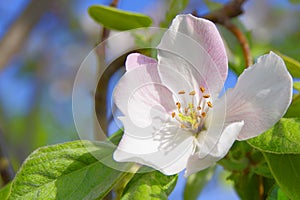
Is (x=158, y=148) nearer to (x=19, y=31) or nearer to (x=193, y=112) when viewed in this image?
(x=193, y=112)

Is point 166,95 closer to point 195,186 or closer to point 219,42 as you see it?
point 219,42

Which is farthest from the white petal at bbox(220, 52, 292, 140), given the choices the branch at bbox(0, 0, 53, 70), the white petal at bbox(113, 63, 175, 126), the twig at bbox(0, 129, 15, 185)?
the branch at bbox(0, 0, 53, 70)

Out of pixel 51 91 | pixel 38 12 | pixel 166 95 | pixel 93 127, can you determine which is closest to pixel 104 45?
pixel 93 127

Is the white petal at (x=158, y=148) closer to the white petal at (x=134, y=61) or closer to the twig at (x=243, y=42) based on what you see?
the white petal at (x=134, y=61)

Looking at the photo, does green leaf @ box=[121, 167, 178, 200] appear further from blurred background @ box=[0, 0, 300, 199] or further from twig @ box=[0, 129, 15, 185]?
blurred background @ box=[0, 0, 300, 199]

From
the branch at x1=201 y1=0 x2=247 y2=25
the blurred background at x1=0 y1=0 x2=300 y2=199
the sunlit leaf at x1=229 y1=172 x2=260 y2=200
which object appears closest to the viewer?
the sunlit leaf at x1=229 y1=172 x2=260 y2=200

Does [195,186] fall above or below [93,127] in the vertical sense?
below
